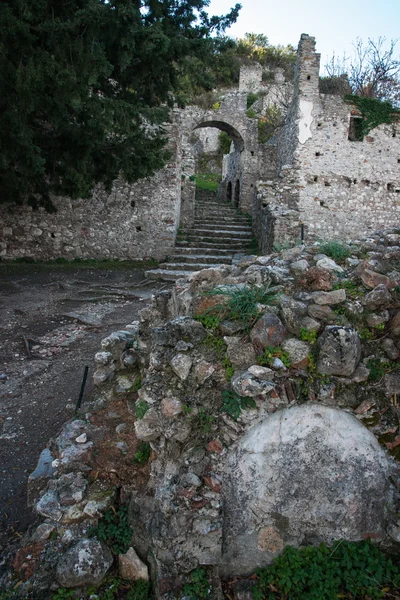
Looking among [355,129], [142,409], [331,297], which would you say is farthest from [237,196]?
[142,409]

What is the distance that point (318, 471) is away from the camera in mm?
2279

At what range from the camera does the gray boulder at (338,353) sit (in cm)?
226

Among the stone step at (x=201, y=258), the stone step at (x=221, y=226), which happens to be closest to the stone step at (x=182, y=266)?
the stone step at (x=201, y=258)

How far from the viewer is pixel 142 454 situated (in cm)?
275

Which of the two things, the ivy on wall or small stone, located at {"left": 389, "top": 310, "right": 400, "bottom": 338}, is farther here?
the ivy on wall

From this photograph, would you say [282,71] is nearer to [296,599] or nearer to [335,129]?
[335,129]

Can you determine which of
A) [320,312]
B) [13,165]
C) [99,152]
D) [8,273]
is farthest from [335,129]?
[320,312]

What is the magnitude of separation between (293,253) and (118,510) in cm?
223

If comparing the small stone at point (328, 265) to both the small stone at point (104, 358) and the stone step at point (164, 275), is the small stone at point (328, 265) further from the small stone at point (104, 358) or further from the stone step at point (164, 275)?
the stone step at point (164, 275)

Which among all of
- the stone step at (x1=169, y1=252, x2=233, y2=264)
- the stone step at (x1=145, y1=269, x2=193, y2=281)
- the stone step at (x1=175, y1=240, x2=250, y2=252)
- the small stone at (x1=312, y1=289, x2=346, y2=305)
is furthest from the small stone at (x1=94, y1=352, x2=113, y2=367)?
the stone step at (x1=175, y1=240, x2=250, y2=252)

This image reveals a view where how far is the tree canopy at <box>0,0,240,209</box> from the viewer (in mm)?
5352

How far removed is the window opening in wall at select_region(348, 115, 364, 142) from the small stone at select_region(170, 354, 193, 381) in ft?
42.4

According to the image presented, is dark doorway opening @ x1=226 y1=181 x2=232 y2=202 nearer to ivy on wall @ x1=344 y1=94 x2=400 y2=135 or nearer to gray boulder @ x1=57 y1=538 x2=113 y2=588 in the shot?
ivy on wall @ x1=344 y1=94 x2=400 y2=135

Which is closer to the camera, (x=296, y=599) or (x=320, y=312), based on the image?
(x=296, y=599)
